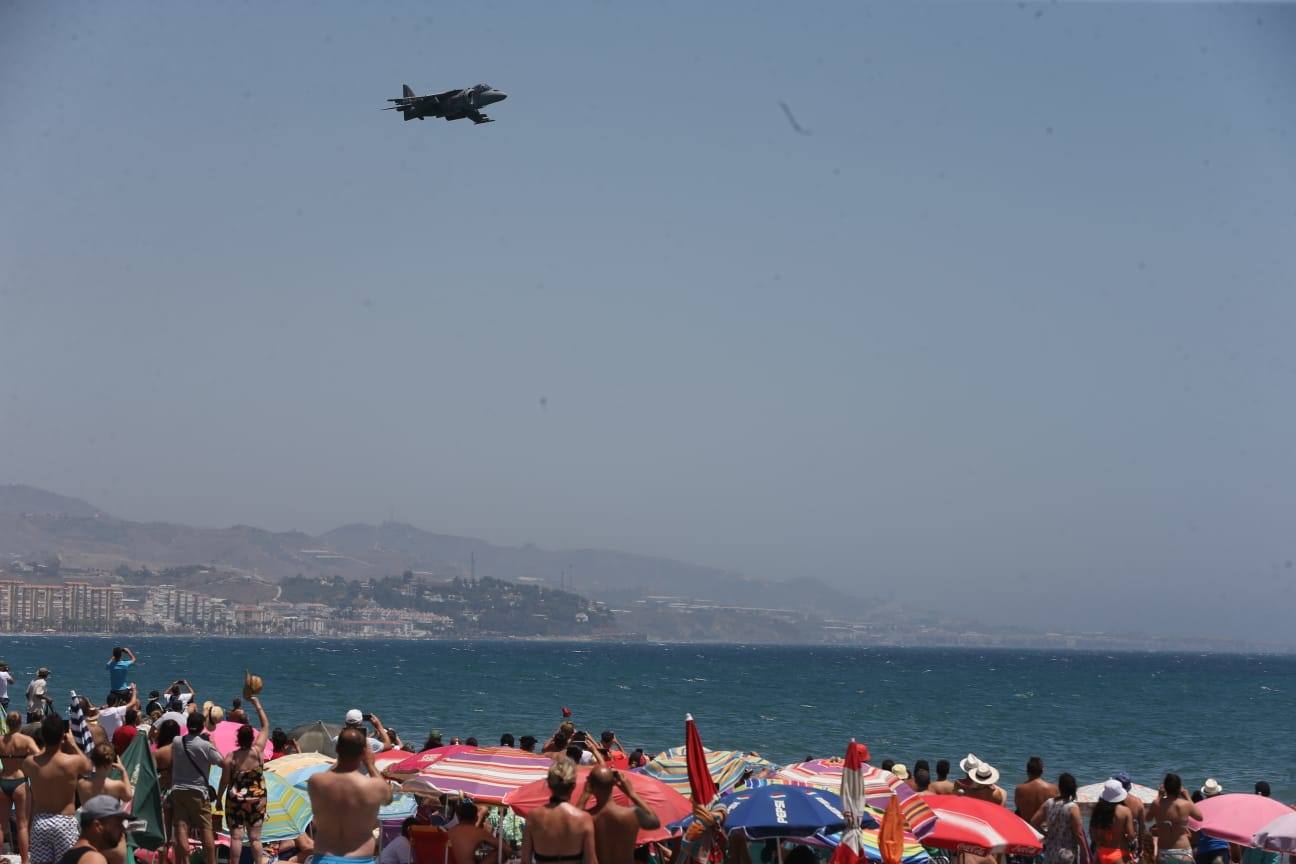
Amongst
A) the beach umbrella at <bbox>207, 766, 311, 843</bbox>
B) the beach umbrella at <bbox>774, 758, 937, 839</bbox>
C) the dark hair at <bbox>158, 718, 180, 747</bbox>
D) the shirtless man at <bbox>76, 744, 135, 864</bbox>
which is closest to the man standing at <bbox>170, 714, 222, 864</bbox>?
the dark hair at <bbox>158, 718, 180, 747</bbox>

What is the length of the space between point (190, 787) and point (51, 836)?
5.65 ft

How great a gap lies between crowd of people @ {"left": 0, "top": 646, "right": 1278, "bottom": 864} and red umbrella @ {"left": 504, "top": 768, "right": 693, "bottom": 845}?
23cm

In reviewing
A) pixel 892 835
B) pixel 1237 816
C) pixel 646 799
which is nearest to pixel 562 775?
pixel 646 799

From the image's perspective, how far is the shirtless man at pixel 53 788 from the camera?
9.28 meters

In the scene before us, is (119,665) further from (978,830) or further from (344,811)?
(978,830)

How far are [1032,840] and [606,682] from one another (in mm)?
81531

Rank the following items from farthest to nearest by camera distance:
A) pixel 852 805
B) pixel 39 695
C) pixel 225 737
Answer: pixel 39 695 → pixel 225 737 → pixel 852 805

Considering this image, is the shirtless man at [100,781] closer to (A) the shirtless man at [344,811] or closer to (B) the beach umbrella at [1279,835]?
(A) the shirtless man at [344,811]

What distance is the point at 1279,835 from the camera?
1118 cm

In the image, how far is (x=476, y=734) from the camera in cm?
4716

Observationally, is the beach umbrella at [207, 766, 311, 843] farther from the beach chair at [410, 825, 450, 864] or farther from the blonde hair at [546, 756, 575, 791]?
the blonde hair at [546, 756, 575, 791]

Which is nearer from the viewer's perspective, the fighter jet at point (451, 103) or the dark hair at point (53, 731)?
the dark hair at point (53, 731)

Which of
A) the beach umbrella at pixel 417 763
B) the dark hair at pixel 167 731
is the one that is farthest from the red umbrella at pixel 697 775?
the dark hair at pixel 167 731

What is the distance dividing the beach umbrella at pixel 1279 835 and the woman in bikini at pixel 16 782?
31.7ft
